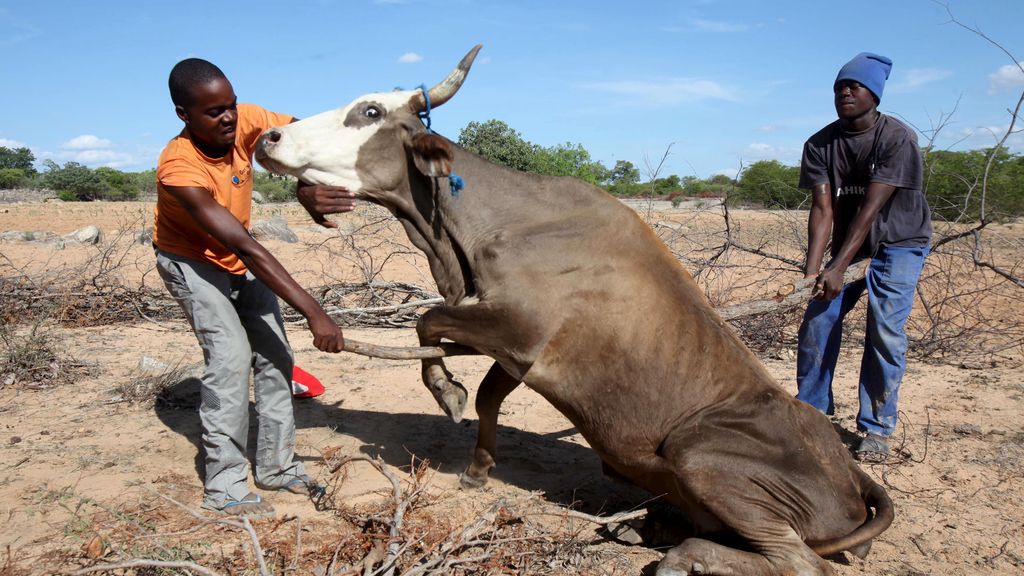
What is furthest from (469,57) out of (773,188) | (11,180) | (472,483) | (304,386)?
(11,180)

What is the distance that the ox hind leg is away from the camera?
4617 millimetres

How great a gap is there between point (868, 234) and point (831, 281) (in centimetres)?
67

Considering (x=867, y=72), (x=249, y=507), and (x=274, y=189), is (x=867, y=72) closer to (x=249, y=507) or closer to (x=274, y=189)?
(x=249, y=507)

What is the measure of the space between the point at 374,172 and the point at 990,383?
238 inches

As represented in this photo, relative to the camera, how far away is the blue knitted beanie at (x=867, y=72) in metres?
4.88

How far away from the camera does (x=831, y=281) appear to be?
483 cm

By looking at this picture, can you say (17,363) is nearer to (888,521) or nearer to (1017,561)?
(888,521)

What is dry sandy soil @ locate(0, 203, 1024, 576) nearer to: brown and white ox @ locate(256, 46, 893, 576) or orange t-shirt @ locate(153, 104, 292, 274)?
brown and white ox @ locate(256, 46, 893, 576)

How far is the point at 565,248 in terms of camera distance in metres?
3.92

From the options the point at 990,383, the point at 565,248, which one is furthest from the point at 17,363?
the point at 990,383

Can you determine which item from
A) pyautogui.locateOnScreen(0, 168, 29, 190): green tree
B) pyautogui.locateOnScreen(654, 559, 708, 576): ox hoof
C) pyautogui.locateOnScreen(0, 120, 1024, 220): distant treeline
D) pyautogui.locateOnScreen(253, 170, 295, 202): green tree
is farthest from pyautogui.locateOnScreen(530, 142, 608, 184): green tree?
pyautogui.locateOnScreen(0, 168, 29, 190): green tree

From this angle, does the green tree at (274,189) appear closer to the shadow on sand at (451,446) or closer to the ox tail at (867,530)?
the shadow on sand at (451,446)

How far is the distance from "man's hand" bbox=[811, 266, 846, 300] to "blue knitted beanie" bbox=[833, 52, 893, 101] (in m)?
1.18

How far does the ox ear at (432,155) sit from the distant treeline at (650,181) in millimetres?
864
